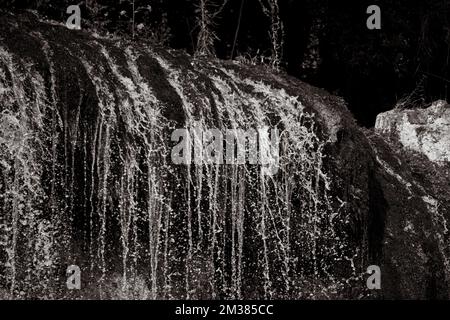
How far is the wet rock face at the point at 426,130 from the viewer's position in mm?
5230

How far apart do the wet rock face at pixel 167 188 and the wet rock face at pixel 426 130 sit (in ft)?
3.51

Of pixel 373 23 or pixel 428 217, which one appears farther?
pixel 373 23

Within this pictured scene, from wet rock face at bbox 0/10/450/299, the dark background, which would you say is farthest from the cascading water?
the dark background

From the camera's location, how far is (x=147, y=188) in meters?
3.57

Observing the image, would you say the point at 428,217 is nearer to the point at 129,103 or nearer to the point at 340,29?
the point at 129,103

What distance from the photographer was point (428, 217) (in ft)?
14.7

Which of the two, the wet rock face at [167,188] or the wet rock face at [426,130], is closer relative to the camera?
the wet rock face at [167,188]

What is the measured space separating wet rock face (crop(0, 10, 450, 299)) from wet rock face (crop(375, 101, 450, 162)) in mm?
1070

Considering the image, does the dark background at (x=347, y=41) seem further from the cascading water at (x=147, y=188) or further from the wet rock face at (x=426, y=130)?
the cascading water at (x=147, y=188)

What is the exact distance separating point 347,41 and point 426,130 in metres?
1.79

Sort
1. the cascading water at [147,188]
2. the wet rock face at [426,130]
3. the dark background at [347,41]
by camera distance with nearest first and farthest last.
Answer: the cascading water at [147,188], the wet rock face at [426,130], the dark background at [347,41]

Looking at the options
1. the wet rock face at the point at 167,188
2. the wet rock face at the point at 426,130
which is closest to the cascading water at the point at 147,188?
the wet rock face at the point at 167,188

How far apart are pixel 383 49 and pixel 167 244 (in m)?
3.74
